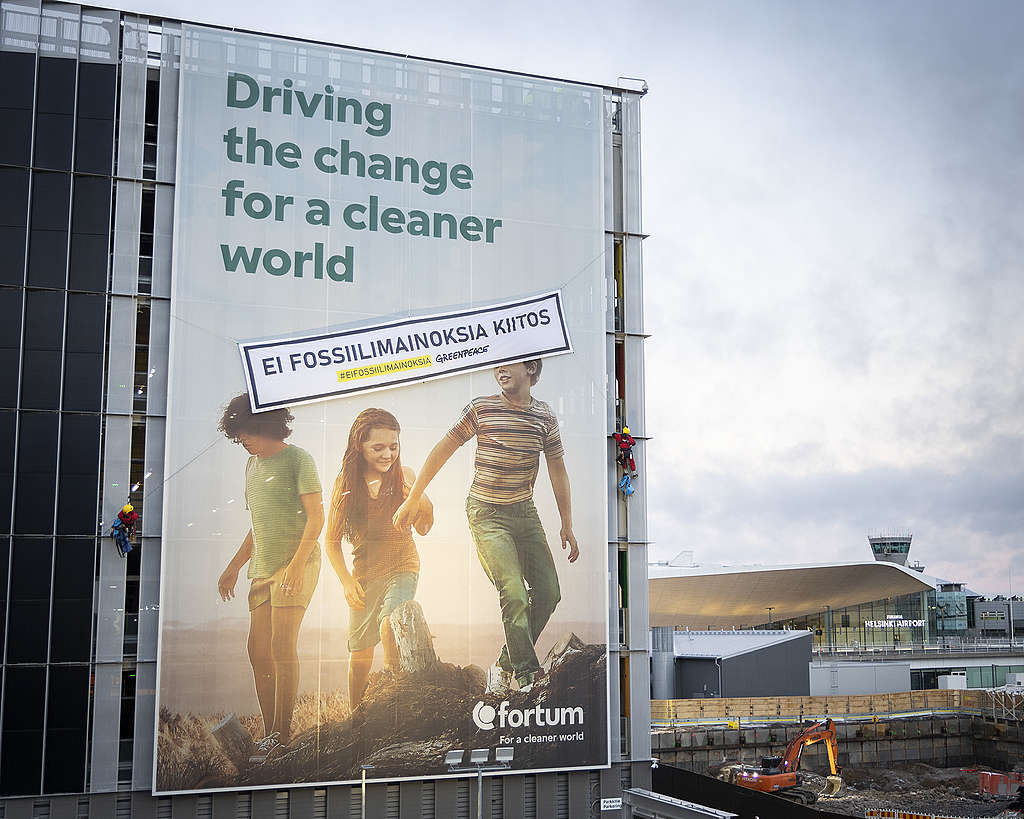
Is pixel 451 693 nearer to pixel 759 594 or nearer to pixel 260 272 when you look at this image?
pixel 260 272

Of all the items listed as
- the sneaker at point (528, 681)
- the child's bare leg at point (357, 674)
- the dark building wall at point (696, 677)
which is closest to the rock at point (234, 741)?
the child's bare leg at point (357, 674)

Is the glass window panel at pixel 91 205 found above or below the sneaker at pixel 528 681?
above

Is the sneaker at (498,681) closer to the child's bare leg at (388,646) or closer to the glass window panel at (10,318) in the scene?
the child's bare leg at (388,646)

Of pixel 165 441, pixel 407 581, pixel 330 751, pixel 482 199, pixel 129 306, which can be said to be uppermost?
pixel 482 199

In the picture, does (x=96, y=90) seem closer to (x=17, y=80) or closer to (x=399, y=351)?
(x=17, y=80)

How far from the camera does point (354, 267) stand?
32.1 meters

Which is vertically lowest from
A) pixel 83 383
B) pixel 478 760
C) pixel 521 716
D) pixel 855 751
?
pixel 855 751

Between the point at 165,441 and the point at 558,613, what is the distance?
501 inches

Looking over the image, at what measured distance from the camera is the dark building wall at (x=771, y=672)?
61.9 metres

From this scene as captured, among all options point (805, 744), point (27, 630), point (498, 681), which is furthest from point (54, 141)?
point (805, 744)

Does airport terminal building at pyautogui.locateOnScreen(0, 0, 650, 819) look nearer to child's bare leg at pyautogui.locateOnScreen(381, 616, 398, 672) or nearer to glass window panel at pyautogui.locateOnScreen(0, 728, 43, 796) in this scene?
glass window panel at pyautogui.locateOnScreen(0, 728, 43, 796)

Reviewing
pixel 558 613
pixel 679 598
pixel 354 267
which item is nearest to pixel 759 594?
pixel 679 598

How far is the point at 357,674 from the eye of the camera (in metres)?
30.6

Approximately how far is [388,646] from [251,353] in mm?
9334
